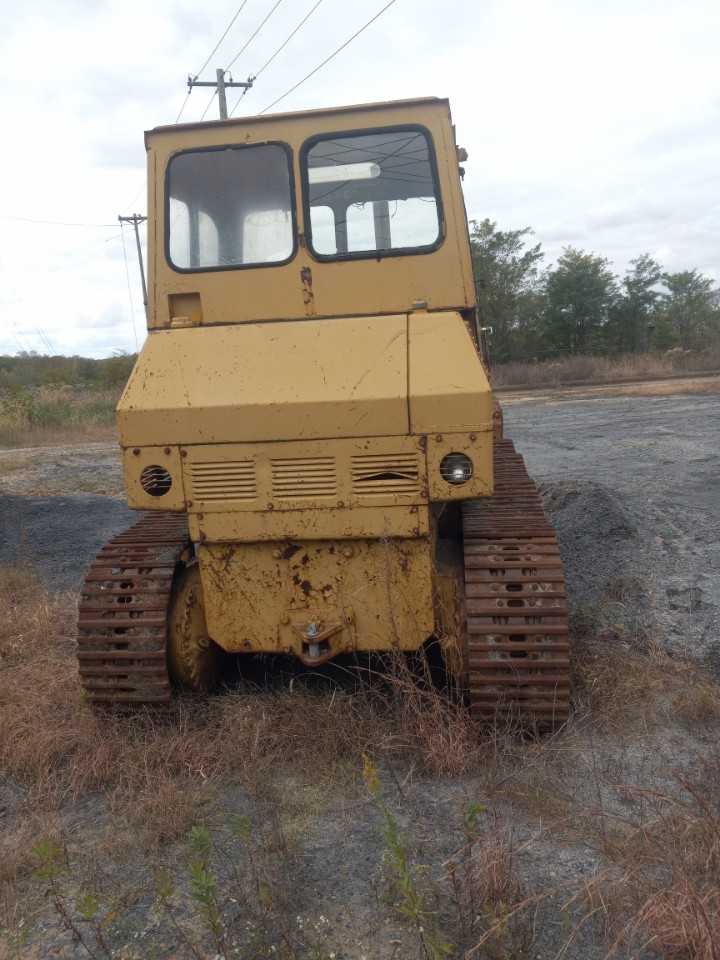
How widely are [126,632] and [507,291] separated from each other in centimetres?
3369

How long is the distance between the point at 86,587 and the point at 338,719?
129 cm

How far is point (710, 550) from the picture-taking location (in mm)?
5668

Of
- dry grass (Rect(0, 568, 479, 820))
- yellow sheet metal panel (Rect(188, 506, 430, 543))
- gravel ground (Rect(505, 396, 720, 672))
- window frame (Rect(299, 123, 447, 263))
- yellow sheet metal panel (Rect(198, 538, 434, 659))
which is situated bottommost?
dry grass (Rect(0, 568, 479, 820))

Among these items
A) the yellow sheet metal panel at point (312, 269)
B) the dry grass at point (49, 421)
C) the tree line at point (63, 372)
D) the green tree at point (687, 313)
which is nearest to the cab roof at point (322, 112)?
the yellow sheet metal panel at point (312, 269)

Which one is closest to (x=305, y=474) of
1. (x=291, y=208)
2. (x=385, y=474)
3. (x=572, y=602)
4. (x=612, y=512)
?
(x=385, y=474)

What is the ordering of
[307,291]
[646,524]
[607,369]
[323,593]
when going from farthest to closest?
[607,369] → [646,524] → [307,291] → [323,593]

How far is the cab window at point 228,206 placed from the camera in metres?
4.42

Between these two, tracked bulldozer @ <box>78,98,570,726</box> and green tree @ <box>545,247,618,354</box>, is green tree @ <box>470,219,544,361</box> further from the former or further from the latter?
tracked bulldozer @ <box>78,98,570,726</box>

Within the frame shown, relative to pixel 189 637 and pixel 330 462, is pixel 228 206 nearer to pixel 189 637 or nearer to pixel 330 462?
pixel 330 462

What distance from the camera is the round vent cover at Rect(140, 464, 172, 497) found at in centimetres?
354

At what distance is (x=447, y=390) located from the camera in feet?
11.1

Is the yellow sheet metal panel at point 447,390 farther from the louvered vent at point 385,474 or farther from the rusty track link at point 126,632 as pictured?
the rusty track link at point 126,632

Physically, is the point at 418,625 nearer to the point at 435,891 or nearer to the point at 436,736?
the point at 436,736

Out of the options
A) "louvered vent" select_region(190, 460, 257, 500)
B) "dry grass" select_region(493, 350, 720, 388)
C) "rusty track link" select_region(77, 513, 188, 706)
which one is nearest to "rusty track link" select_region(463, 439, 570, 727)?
"louvered vent" select_region(190, 460, 257, 500)
